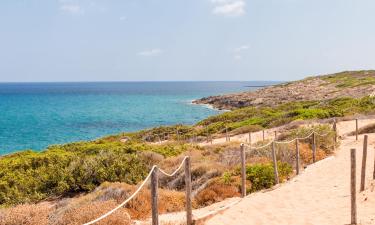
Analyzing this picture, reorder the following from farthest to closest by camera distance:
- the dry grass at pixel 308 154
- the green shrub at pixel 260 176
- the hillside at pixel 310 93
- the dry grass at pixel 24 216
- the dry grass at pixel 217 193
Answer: the hillside at pixel 310 93, the dry grass at pixel 308 154, the green shrub at pixel 260 176, the dry grass at pixel 217 193, the dry grass at pixel 24 216

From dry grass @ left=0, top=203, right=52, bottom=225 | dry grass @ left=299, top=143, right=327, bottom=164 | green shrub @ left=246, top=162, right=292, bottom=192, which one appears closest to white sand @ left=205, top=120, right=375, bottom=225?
green shrub @ left=246, top=162, right=292, bottom=192

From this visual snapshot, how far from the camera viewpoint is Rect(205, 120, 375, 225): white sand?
30.4 feet

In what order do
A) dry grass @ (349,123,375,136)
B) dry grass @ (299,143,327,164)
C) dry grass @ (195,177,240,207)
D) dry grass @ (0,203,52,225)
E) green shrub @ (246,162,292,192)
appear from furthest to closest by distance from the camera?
dry grass @ (349,123,375,136) < dry grass @ (299,143,327,164) < green shrub @ (246,162,292,192) < dry grass @ (195,177,240,207) < dry grass @ (0,203,52,225)

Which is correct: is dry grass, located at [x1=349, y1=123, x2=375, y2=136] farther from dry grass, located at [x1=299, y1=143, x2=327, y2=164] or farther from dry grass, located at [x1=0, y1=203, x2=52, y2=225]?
dry grass, located at [x1=0, y1=203, x2=52, y2=225]

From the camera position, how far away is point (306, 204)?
35.0 ft

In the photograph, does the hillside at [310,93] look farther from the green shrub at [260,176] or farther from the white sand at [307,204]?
the green shrub at [260,176]

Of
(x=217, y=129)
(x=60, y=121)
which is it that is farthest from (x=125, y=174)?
(x=60, y=121)

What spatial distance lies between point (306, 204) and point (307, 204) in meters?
0.02

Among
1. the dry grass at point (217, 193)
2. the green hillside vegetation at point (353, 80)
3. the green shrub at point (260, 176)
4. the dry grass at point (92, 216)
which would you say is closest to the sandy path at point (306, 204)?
the green shrub at point (260, 176)

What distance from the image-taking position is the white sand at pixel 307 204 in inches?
365

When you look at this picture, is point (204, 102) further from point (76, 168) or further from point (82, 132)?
point (76, 168)

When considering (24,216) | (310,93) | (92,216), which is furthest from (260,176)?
(310,93)

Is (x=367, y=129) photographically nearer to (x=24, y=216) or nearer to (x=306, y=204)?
(x=306, y=204)

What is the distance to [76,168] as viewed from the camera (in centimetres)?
1558
